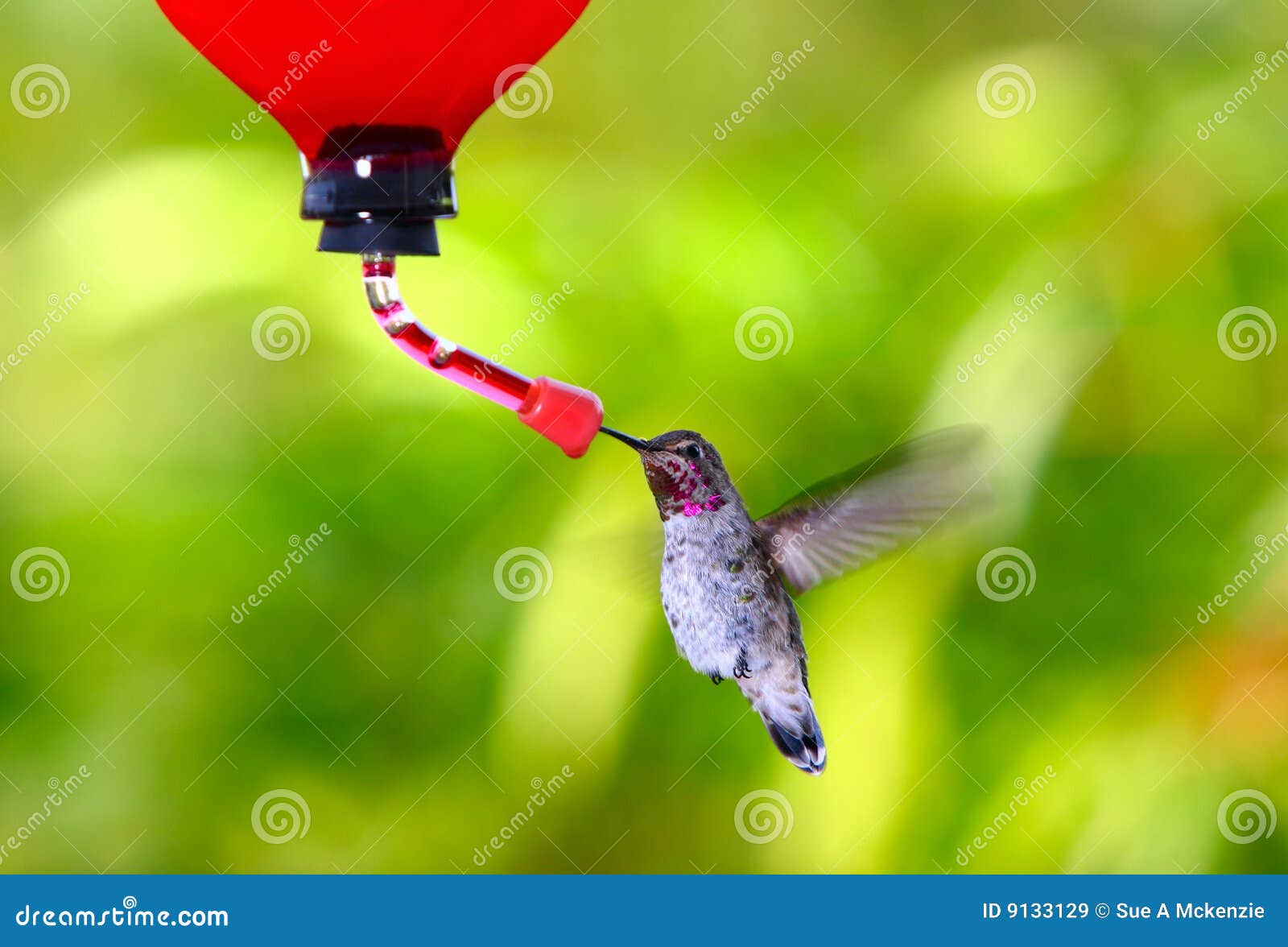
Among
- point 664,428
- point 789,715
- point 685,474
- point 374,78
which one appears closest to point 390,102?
point 374,78

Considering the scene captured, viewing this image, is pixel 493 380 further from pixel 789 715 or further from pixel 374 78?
pixel 789 715

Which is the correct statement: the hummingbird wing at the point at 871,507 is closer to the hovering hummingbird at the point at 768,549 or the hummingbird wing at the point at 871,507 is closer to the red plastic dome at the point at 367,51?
the hovering hummingbird at the point at 768,549

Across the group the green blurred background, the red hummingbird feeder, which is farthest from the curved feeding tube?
the green blurred background

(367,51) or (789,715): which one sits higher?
(367,51)

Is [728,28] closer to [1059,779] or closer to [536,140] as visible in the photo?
[536,140]

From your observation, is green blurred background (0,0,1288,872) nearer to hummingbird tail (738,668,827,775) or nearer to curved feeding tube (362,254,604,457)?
hummingbird tail (738,668,827,775)

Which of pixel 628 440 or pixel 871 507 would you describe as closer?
pixel 628 440

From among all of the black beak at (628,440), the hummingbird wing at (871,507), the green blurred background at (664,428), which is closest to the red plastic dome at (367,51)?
the black beak at (628,440)
